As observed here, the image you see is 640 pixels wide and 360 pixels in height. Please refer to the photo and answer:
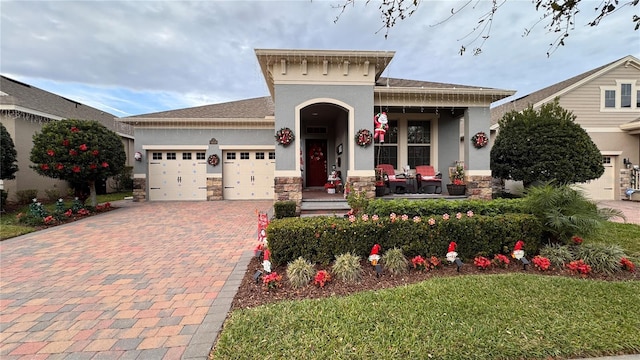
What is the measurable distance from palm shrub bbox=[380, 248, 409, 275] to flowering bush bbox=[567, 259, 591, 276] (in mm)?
2166

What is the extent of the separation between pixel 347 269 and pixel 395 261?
691 millimetres

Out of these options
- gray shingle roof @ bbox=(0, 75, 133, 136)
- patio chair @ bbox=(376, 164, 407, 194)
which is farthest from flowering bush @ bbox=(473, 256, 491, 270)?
gray shingle roof @ bbox=(0, 75, 133, 136)

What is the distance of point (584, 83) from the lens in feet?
37.6

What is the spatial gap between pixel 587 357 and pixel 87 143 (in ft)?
38.7

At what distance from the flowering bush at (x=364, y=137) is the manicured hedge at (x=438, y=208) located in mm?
3738

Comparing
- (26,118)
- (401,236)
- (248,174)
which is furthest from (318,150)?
(26,118)

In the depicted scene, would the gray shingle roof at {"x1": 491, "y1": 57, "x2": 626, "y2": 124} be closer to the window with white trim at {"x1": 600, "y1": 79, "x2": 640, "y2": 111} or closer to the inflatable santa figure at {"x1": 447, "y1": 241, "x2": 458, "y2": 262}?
the window with white trim at {"x1": 600, "y1": 79, "x2": 640, "y2": 111}

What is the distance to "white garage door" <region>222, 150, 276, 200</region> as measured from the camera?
11.7 metres

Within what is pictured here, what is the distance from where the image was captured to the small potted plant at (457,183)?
28.3 feet

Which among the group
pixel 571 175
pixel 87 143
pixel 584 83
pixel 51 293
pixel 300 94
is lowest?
pixel 51 293

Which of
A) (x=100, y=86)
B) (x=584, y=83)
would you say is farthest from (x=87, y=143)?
(x=584, y=83)

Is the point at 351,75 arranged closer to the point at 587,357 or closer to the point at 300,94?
the point at 300,94

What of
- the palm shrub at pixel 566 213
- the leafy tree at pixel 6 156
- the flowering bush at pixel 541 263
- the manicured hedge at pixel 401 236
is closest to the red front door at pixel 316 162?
the manicured hedge at pixel 401 236

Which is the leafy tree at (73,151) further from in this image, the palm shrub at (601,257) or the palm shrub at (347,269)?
the palm shrub at (601,257)
